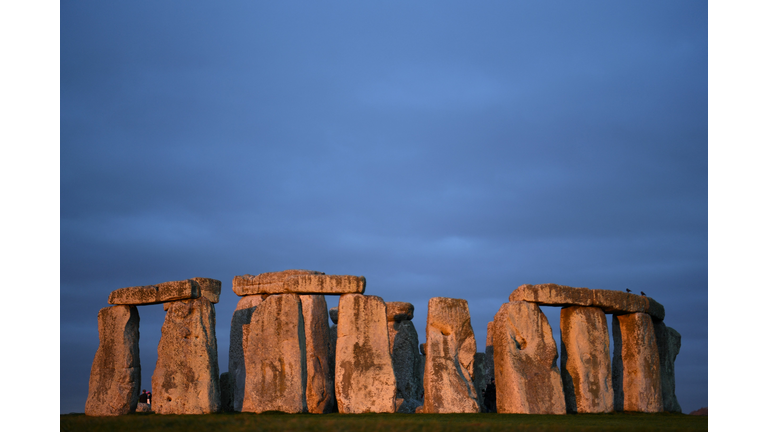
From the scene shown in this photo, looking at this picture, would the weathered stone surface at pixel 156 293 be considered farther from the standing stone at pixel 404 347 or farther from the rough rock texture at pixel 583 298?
the rough rock texture at pixel 583 298

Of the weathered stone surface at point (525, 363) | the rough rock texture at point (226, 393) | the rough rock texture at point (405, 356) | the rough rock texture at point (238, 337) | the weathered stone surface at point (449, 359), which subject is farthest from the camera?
the rough rock texture at point (405, 356)

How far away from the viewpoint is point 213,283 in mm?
17516

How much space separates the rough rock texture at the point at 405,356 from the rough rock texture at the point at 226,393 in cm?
423

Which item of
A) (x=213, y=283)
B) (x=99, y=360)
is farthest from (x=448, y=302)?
(x=99, y=360)

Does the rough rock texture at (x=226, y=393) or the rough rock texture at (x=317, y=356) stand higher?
the rough rock texture at (x=317, y=356)

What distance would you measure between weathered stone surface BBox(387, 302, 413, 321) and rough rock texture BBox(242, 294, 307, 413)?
13.6 feet

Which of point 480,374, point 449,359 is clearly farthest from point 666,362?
point 449,359

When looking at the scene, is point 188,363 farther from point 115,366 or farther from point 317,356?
point 317,356

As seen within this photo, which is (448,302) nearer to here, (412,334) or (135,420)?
(412,334)

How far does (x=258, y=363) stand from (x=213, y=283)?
2.70 meters

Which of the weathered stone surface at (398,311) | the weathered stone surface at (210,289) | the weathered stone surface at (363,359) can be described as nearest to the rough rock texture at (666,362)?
the weathered stone surface at (398,311)

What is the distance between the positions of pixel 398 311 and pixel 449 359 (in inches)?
160

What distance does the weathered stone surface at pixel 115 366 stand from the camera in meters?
16.3

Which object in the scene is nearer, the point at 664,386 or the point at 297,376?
the point at 297,376
